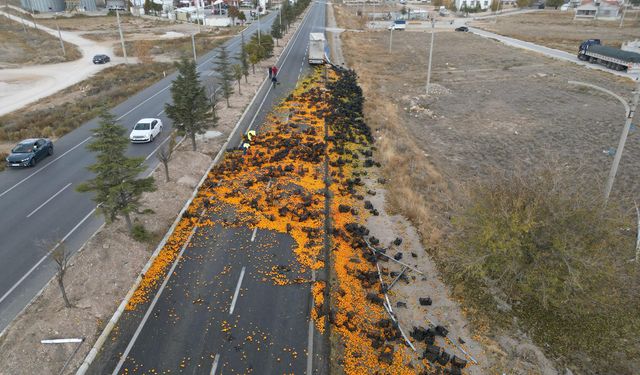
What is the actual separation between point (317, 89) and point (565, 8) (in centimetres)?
15371

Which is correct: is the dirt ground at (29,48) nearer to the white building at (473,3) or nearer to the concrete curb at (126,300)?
the concrete curb at (126,300)

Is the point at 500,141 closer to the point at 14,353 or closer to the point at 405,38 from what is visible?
the point at 14,353

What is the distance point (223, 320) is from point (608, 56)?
64895 mm

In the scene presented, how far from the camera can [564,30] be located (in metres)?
103

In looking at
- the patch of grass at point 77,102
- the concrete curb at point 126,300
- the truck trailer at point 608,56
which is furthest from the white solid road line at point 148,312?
the truck trailer at point 608,56

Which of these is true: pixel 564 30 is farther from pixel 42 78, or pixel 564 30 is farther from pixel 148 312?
pixel 148 312

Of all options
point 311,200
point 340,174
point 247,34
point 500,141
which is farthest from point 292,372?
point 247,34

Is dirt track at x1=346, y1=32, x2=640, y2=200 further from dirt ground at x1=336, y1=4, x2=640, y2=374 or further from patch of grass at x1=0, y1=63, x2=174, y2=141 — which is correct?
patch of grass at x1=0, y1=63, x2=174, y2=141

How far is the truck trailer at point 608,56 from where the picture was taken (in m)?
53.5

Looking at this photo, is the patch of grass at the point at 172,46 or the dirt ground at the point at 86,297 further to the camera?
the patch of grass at the point at 172,46

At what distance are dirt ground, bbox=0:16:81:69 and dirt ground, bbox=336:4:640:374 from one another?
5095 centimetres

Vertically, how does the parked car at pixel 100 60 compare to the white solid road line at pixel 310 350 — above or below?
above

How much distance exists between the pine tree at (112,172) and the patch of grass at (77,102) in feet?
25.9

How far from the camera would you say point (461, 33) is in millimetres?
99875
